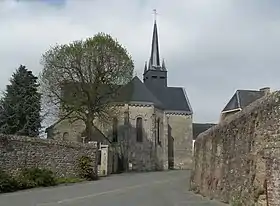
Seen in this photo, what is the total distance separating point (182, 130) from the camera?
2349 inches

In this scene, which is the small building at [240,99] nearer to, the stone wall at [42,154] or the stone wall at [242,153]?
the stone wall at [42,154]

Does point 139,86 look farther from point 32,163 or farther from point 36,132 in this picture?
point 32,163

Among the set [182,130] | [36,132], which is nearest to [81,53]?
[36,132]

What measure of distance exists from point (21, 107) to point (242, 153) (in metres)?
28.3

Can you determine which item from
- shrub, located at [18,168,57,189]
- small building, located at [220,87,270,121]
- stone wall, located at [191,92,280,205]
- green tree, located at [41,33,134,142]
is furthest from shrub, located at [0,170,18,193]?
small building, located at [220,87,270,121]

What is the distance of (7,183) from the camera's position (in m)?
21.1

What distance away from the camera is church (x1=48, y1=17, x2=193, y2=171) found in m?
49.7

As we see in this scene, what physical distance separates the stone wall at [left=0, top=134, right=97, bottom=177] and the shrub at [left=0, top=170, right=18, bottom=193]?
902 millimetres

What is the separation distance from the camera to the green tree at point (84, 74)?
129 ft

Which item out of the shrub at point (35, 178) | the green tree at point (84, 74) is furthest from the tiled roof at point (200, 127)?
the shrub at point (35, 178)

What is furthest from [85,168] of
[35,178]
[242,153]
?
[242,153]

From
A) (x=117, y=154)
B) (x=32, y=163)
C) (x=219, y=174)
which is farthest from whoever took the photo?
(x=117, y=154)

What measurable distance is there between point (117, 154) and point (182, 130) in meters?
14.2

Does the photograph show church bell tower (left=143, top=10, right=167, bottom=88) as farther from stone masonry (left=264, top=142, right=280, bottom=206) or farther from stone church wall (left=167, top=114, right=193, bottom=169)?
stone masonry (left=264, top=142, right=280, bottom=206)
